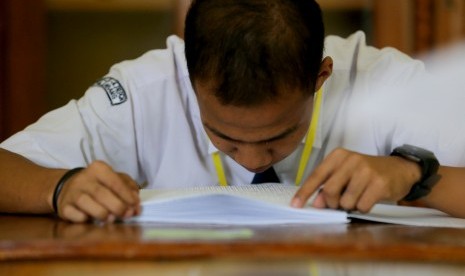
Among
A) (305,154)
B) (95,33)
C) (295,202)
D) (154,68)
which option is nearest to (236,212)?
(295,202)

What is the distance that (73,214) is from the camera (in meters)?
1.00

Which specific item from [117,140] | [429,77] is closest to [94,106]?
[117,140]

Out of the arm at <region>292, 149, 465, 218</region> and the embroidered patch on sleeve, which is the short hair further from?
the embroidered patch on sleeve

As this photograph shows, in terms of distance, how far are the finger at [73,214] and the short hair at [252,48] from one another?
233 millimetres

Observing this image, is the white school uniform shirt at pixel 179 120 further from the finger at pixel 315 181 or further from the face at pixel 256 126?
the finger at pixel 315 181

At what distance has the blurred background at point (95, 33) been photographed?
2330 millimetres

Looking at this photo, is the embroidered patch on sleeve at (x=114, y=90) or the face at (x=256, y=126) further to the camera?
the embroidered patch on sleeve at (x=114, y=90)

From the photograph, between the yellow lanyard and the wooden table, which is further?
the yellow lanyard

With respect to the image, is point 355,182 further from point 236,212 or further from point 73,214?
point 73,214

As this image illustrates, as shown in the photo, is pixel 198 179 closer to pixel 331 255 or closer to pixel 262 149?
pixel 262 149

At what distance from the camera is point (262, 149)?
111cm

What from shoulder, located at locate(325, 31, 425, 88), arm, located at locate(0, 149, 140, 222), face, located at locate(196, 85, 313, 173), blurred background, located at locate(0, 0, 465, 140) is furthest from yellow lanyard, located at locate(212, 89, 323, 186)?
blurred background, located at locate(0, 0, 465, 140)

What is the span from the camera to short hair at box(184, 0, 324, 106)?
40.6 inches

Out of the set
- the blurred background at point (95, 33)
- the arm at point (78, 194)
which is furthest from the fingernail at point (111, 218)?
the blurred background at point (95, 33)
